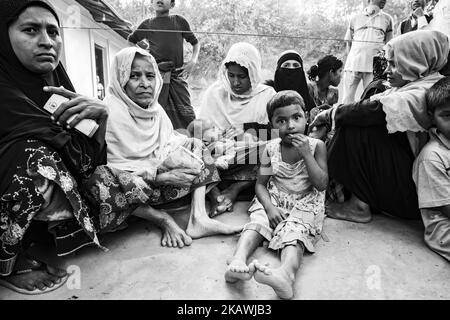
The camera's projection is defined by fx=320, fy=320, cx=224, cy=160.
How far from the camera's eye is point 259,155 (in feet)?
8.61

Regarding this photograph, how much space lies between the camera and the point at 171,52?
13.4 feet

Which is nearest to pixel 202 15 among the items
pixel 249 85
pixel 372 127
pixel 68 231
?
pixel 249 85

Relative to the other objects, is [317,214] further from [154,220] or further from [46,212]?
[46,212]

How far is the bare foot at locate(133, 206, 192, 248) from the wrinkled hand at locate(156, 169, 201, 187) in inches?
8.4

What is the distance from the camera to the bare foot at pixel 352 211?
2.37 m

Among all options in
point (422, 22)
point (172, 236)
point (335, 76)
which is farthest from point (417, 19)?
point (172, 236)

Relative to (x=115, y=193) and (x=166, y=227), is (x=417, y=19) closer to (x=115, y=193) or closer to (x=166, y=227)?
(x=166, y=227)

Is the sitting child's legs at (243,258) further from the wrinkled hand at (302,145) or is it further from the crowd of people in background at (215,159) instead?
the wrinkled hand at (302,145)

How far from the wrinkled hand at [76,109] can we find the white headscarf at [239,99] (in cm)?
140

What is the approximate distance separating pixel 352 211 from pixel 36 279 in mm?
2093

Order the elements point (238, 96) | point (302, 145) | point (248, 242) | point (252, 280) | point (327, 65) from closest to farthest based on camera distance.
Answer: point (252, 280), point (248, 242), point (302, 145), point (238, 96), point (327, 65)

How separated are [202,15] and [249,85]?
151 inches

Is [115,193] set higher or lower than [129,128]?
lower

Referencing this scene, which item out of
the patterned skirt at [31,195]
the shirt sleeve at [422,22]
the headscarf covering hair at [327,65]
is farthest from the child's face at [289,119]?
the shirt sleeve at [422,22]
